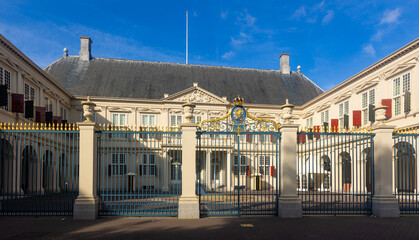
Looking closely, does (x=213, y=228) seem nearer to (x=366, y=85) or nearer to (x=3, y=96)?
(x=3, y=96)

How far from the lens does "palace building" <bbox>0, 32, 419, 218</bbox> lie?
16094mm

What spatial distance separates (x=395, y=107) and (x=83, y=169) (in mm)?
18097

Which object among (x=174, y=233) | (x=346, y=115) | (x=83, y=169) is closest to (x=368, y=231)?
(x=174, y=233)

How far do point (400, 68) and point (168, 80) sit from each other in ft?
68.5

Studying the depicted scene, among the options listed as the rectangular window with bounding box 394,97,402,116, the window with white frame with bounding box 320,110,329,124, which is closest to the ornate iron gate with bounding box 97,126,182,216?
the rectangular window with bounding box 394,97,402,116

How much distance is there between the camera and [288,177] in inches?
402

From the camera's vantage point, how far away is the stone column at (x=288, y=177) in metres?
10.1

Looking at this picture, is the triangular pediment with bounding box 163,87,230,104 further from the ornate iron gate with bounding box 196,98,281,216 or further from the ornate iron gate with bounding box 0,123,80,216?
the ornate iron gate with bounding box 0,123,80,216

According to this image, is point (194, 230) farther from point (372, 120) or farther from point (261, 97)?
point (261, 97)

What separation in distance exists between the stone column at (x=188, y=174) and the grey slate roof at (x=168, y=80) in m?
20.8

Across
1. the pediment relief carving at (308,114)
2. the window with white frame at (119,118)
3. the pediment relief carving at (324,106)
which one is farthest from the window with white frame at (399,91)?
the window with white frame at (119,118)

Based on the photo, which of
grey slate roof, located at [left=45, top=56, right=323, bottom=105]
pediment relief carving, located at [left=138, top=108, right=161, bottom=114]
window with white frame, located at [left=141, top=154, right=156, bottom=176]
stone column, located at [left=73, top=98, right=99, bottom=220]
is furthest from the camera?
grey slate roof, located at [left=45, top=56, right=323, bottom=105]

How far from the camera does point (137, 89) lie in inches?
1210

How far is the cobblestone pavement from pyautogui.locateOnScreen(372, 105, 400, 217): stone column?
1.40ft
